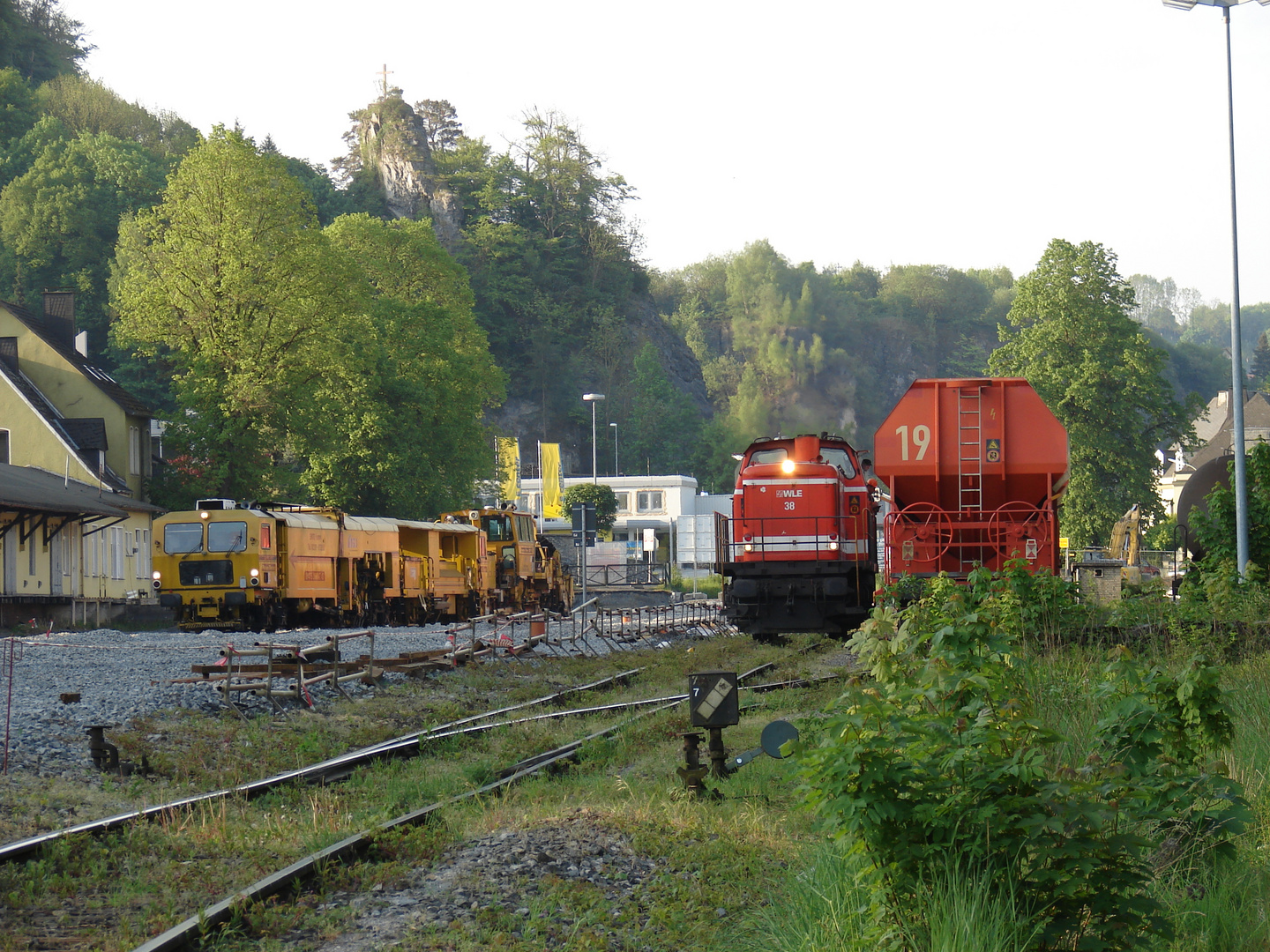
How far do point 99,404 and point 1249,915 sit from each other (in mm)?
46009

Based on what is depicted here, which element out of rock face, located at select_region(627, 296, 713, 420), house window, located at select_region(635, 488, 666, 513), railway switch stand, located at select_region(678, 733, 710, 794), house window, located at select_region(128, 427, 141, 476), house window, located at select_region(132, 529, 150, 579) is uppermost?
rock face, located at select_region(627, 296, 713, 420)

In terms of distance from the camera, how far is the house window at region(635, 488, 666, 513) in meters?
92.6

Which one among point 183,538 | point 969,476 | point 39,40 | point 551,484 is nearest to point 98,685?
point 969,476

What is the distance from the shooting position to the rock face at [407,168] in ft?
346

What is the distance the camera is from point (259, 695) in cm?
1552

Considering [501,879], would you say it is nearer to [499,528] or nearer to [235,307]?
[499,528]

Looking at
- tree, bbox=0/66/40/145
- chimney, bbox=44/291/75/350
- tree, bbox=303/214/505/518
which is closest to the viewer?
tree, bbox=303/214/505/518

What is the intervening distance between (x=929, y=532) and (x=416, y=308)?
38.7 m

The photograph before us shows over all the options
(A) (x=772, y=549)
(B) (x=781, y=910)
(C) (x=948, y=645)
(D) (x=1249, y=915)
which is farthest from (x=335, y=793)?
(A) (x=772, y=549)

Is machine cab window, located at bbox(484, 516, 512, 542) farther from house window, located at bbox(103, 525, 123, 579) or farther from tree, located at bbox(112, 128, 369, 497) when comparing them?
house window, located at bbox(103, 525, 123, 579)

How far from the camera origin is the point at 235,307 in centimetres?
3966

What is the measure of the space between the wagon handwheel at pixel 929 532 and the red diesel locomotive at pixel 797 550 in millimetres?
1995

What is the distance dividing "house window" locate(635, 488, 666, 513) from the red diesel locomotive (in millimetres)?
72068

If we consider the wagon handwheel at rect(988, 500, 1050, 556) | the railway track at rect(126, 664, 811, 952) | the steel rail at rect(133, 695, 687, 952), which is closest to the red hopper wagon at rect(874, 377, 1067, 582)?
the wagon handwheel at rect(988, 500, 1050, 556)
